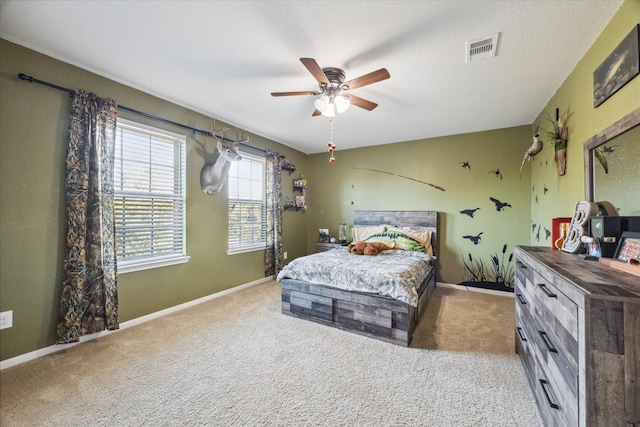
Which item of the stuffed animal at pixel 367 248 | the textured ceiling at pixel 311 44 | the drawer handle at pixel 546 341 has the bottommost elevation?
the drawer handle at pixel 546 341

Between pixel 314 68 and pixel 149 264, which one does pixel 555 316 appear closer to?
pixel 314 68

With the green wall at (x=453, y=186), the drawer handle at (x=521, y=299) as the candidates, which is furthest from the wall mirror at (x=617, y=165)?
the green wall at (x=453, y=186)

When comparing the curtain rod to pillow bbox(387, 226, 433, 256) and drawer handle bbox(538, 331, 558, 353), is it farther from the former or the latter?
drawer handle bbox(538, 331, 558, 353)

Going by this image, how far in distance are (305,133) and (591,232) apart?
3638mm

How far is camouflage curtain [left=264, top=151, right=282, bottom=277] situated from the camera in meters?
4.45

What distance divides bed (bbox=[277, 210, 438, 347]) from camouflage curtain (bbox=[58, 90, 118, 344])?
1.78m

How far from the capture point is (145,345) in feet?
7.71

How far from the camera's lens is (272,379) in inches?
74.2

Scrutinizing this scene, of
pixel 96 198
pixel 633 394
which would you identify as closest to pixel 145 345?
pixel 96 198

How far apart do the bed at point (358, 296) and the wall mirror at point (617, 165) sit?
155 centimetres

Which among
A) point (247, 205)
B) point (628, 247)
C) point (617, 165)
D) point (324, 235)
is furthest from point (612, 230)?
point (324, 235)

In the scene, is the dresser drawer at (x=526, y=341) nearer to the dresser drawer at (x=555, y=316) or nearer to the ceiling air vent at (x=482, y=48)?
the dresser drawer at (x=555, y=316)

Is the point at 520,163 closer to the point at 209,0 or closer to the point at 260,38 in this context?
the point at 260,38

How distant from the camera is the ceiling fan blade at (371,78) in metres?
1.95
